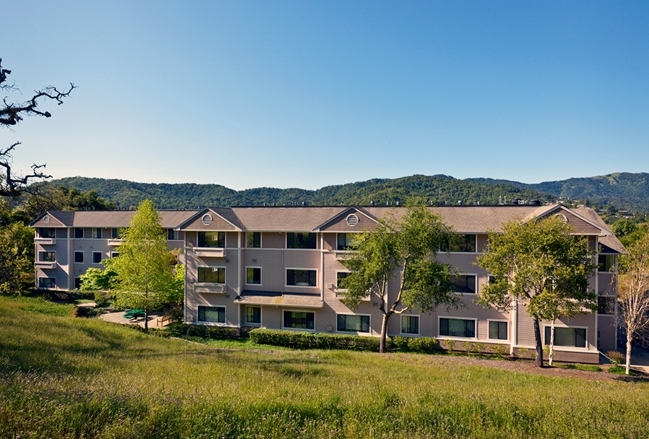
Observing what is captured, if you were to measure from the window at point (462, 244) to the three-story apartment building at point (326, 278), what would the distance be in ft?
0.24

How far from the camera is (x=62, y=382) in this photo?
8984 millimetres

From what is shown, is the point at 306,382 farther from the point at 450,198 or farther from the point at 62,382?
the point at 450,198

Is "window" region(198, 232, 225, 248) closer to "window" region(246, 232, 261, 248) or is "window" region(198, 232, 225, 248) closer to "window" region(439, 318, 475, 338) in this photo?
"window" region(246, 232, 261, 248)

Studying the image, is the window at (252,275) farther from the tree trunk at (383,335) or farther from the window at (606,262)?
the window at (606,262)

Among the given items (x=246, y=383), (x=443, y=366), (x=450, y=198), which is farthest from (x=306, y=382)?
(x=450, y=198)

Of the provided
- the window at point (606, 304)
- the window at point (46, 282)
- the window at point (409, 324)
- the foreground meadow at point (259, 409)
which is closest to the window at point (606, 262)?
the window at point (606, 304)

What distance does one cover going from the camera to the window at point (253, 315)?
102ft

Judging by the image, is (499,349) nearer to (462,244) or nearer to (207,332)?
(462,244)

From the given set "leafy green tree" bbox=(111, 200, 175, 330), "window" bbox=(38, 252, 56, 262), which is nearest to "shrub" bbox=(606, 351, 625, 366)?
"leafy green tree" bbox=(111, 200, 175, 330)

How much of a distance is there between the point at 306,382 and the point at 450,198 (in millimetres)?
96442

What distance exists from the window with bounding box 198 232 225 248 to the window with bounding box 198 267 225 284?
2.10 metres

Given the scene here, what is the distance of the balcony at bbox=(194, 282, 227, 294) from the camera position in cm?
3083

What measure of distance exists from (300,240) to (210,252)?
7.88m

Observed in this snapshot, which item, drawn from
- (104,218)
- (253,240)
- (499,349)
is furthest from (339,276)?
(104,218)
